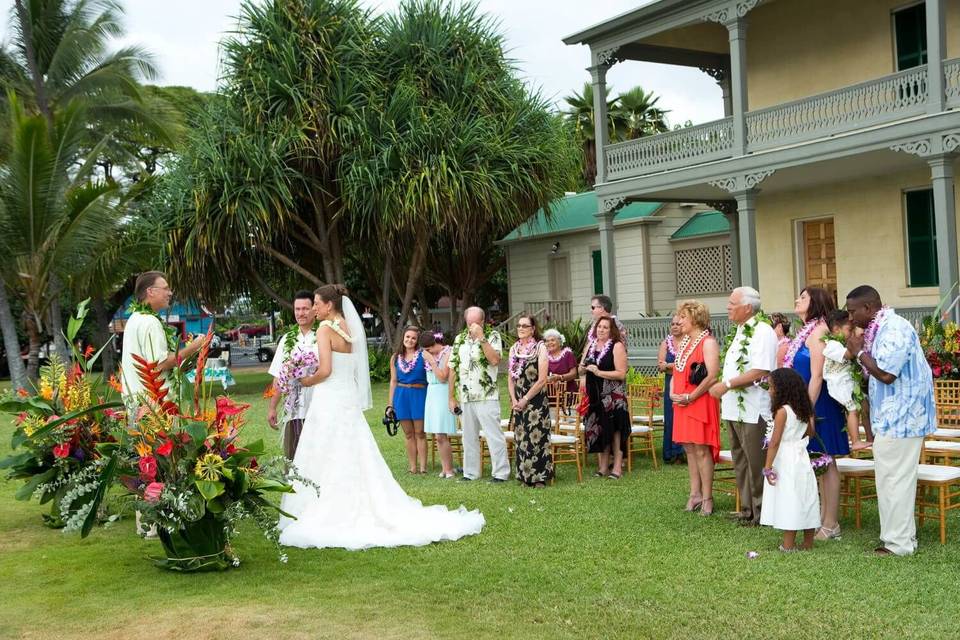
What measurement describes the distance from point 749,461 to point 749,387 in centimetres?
58

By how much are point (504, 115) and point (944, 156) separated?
11423mm

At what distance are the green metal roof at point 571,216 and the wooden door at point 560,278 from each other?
2.98 ft

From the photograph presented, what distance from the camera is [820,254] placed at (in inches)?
763

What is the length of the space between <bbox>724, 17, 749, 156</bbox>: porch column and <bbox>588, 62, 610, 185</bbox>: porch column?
3.25 m

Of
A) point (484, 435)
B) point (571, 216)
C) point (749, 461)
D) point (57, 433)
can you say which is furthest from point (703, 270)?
point (57, 433)

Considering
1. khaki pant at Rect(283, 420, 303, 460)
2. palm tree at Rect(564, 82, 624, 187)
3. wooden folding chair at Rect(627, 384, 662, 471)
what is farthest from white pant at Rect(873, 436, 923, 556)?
palm tree at Rect(564, 82, 624, 187)

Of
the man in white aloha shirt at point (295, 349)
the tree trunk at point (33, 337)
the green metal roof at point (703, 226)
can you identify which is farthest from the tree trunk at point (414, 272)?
the man in white aloha shirt at point (295, 349)

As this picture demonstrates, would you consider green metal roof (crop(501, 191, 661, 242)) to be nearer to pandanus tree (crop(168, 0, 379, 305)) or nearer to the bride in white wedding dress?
pandanus tree (crop(168, 0, 379, 305))

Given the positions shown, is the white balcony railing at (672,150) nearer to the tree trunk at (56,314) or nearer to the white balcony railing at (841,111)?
the white balcony railing at (841,111)

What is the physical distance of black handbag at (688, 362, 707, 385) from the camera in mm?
8438

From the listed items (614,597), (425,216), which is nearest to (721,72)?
(425,216)

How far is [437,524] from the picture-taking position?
7844 millimetres

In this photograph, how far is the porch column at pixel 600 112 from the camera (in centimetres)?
2037

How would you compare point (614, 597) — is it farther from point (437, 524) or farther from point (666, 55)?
point (666, 55)
